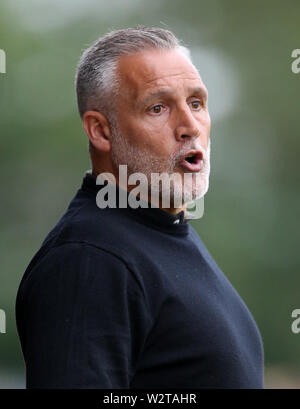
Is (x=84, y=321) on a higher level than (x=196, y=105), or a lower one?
lower

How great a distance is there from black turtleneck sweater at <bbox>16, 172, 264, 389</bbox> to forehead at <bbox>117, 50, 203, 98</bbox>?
0.27 m

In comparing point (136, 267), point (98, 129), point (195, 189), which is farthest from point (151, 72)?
point (136, 267)

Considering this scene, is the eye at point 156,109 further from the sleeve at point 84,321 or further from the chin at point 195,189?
the sleeve at point 84,321

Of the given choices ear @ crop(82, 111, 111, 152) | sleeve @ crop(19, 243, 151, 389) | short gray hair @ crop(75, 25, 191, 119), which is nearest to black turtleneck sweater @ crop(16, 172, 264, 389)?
sleeve @ crop(19, 243, 151, 389)

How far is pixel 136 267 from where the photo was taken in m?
1.58

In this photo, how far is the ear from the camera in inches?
71.2

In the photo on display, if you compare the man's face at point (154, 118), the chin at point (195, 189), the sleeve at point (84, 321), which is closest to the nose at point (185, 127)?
the man's face at point (154, 118)

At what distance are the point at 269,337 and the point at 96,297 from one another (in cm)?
637

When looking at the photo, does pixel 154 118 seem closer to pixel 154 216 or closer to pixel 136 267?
pixel 154 216

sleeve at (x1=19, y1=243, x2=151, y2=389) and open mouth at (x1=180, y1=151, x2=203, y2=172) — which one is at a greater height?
open mouth at (x1=180, y1=151, x2=203, y2=172)

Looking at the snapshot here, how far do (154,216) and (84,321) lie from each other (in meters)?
0.39

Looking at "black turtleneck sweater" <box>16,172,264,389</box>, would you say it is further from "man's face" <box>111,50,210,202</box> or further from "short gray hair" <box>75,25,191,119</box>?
"short gray hair" <box>75,25,191,119</box>
